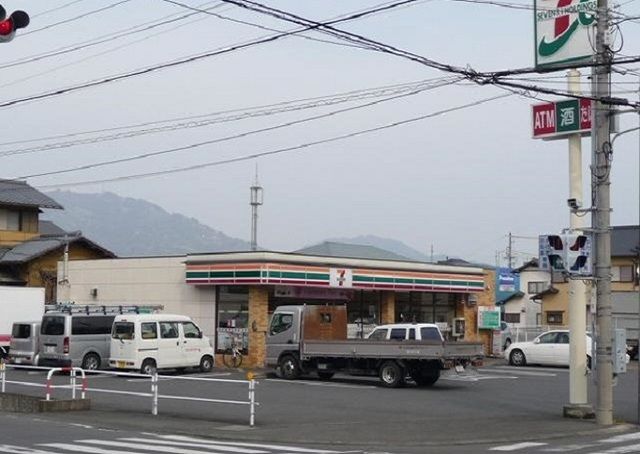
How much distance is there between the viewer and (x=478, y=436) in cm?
1686

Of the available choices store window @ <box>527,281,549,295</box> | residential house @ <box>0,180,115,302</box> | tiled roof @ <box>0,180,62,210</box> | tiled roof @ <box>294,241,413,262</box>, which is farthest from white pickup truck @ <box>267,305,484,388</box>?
store window @ <box>527,281,549,295</box>

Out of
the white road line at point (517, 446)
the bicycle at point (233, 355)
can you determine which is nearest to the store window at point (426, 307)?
the bicycle at point (233, 355)

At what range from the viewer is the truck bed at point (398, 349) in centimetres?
2703

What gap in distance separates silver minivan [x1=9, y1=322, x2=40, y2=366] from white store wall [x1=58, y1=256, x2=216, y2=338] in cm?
621

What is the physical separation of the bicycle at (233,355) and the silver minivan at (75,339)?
481 cm

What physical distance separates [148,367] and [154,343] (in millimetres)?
806

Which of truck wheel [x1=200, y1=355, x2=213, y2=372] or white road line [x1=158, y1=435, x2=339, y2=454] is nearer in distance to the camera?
white road line [x1=158, y1=435, x2=339, y2=454]

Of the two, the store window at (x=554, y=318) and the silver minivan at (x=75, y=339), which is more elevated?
the store window at (x=554, y=318)

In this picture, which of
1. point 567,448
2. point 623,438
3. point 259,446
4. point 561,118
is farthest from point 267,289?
point 567,448

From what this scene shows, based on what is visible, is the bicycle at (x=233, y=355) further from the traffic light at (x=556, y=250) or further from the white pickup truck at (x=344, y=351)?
the traffic light at (x=556, y=250)

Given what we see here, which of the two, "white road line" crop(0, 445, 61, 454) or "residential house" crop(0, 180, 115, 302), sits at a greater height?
"residential house" crop(0, 180, 115, 302)

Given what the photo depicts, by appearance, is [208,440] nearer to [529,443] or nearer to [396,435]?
[396,435]

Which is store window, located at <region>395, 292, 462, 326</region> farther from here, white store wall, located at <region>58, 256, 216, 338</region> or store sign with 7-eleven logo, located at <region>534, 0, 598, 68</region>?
store sign with 7-eleven logo, located at <region>534, 0, 598, 68</region>

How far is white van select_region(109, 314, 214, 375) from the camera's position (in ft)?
103
